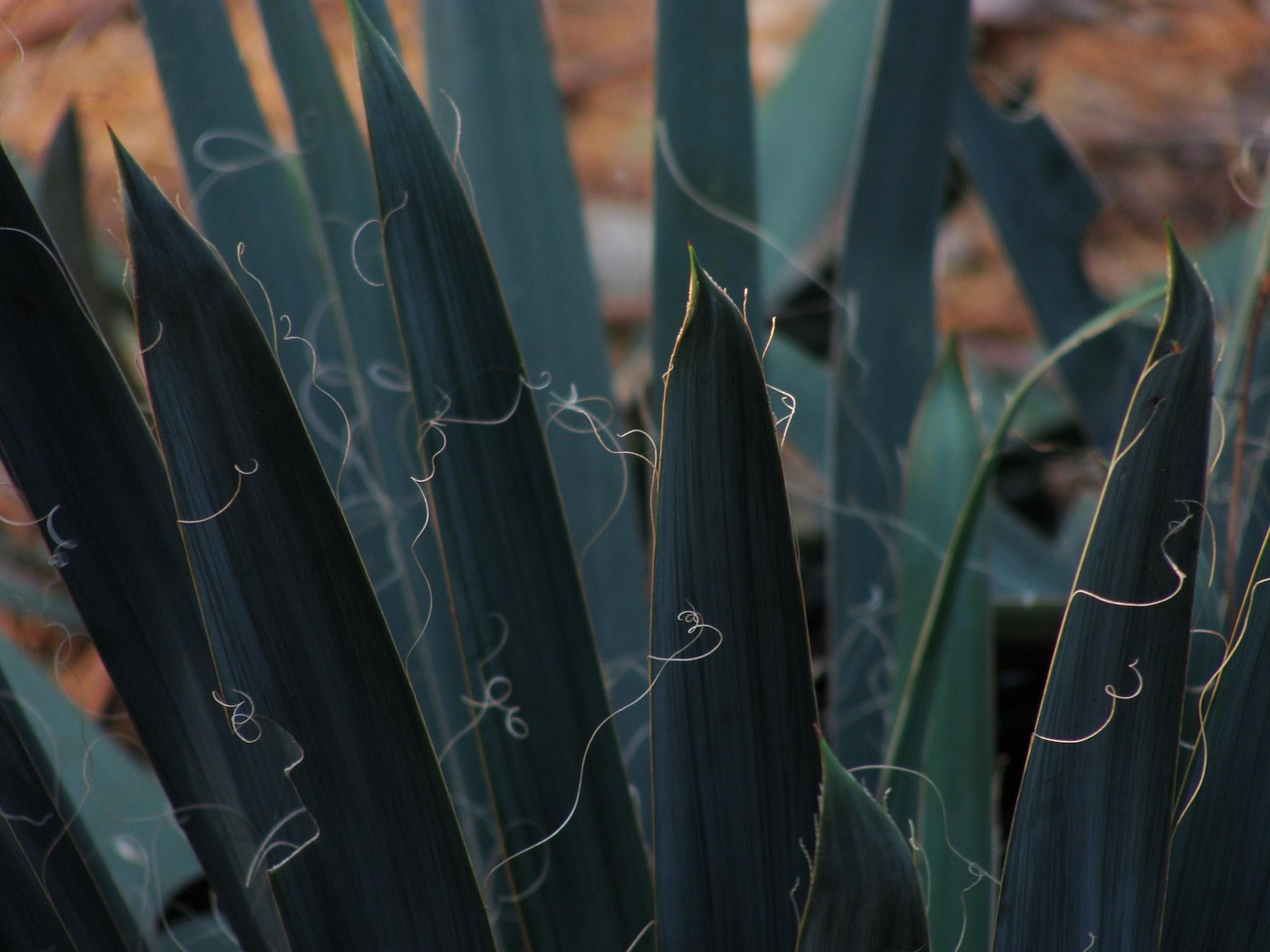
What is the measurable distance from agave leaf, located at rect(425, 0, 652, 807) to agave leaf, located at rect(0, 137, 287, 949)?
0.75 feet

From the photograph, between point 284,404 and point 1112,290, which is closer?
point 284,404

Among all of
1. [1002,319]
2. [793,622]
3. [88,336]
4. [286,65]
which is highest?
[286,65]

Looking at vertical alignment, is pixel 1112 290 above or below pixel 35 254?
below

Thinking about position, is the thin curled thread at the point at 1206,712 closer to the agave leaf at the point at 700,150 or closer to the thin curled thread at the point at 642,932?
the thin curled thread at the point at 642,932

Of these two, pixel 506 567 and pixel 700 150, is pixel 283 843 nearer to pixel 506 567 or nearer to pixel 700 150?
pixel 506 567

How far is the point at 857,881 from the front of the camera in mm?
253

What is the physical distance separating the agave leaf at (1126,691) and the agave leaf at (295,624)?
17cm

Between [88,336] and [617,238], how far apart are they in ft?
4.37

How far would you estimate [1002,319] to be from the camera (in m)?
1.57

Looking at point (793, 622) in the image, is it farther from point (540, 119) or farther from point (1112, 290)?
point (1112, 290)

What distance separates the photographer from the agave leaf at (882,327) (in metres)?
0.57

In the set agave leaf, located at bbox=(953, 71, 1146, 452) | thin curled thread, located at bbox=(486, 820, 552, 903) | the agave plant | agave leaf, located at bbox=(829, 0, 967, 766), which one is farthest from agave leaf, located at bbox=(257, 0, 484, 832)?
agave leaf, located at bbox=(953, 71, 1146, 452)

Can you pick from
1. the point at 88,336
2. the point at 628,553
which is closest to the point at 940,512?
the point at 628,553

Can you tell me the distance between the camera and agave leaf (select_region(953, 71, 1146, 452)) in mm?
742
